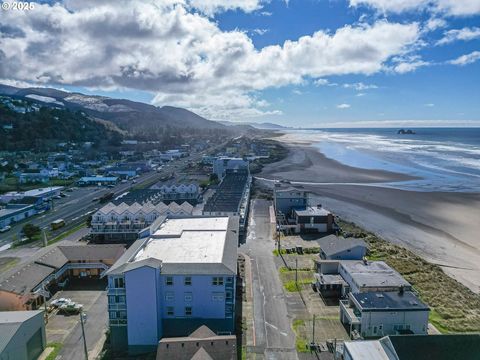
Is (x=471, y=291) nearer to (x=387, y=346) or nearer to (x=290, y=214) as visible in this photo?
(x=387, y=346)

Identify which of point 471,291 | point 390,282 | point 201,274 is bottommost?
point 471,291

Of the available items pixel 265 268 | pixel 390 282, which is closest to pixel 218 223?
pixel 265 268

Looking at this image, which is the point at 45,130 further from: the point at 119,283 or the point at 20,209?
the point at 119,283

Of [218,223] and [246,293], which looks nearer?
[246,293]

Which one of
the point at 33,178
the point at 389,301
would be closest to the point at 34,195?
the point at 33,178

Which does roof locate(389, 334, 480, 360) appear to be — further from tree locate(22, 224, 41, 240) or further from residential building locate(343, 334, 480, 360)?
tree locate(22, 224, 41, 240)

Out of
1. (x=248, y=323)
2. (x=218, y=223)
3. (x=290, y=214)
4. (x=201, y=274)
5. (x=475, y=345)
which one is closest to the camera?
(x=475, y=345)

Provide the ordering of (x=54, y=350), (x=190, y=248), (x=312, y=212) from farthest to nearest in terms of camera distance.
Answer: (x=312, y=212), (x=190, y=248), (x=54, y=350)
